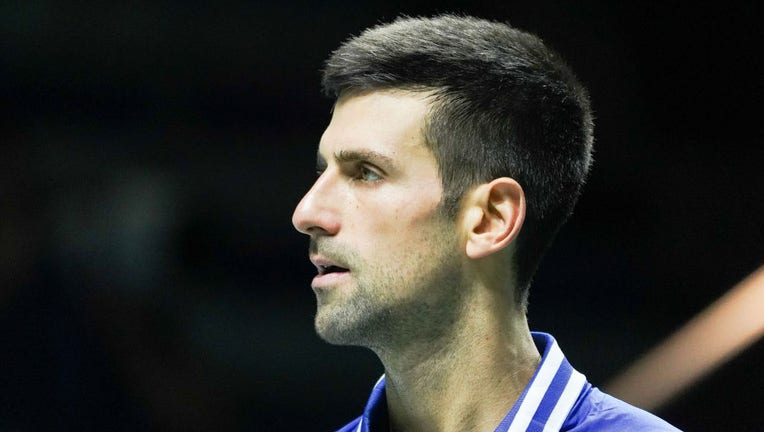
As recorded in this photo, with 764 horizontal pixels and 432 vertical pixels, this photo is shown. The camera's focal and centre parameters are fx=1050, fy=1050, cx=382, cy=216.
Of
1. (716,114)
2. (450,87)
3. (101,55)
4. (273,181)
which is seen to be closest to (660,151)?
(716,114)

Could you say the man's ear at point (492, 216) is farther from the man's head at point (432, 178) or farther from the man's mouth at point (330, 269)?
the man's mouth at point (330, 269)

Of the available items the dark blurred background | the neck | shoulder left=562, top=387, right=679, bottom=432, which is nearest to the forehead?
the neck

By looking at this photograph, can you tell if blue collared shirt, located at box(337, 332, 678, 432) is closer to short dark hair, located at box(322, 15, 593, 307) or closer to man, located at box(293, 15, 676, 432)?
man, located at box(293, 15, 676, 432)

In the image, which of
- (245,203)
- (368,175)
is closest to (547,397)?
(368,175)

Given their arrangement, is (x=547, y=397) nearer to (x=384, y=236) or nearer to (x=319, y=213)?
(x=384, y=236)

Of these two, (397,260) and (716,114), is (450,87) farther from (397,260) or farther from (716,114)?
(716,114)

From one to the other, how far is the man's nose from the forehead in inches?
3.7

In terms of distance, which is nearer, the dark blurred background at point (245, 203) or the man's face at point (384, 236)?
the man's face at point (384, 236)

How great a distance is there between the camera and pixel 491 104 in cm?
209

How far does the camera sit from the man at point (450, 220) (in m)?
2.02

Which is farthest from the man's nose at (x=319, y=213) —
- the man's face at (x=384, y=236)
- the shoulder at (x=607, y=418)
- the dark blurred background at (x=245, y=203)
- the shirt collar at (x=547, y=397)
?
the dark blurred background at (x=245, y=203)

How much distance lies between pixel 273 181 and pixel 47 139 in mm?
822

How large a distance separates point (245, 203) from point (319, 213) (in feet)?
5.92

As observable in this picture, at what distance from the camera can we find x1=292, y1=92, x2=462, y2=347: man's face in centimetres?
201
